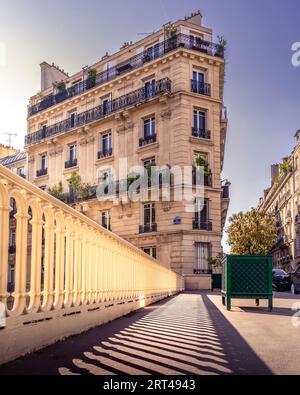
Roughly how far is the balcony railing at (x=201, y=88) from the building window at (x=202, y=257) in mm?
11738

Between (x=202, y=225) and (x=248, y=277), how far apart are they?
22.8m

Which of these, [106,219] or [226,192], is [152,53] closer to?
[226,192]

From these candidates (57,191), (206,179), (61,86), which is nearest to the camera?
(206,179)

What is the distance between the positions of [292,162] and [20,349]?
50424 millimetres

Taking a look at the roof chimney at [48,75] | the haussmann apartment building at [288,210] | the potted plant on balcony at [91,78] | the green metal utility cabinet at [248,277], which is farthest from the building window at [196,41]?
the green metal utility cabinet at [248,277]

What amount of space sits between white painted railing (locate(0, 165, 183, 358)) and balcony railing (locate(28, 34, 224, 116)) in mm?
28924

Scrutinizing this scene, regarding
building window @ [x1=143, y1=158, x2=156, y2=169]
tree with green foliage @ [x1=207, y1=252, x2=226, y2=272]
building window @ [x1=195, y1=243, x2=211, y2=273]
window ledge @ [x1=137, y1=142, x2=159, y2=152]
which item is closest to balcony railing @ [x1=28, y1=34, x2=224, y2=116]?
window ledge @ [x1=137, y1=142, x2=159, y2=152]

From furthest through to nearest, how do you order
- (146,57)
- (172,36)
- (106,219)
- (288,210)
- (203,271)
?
(288,210), (106,219), (146,57), (172,36), (203,271)

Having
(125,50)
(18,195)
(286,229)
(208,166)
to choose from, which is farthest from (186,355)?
(286,229)

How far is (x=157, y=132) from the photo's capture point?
1384 inches

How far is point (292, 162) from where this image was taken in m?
50.9

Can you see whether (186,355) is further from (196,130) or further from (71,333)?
(196,130)

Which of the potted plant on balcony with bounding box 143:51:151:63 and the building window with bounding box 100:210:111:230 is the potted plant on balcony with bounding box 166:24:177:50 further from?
the building window with bounding box 100:210:111:230

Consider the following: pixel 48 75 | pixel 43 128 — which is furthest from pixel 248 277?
pixel 48 75
